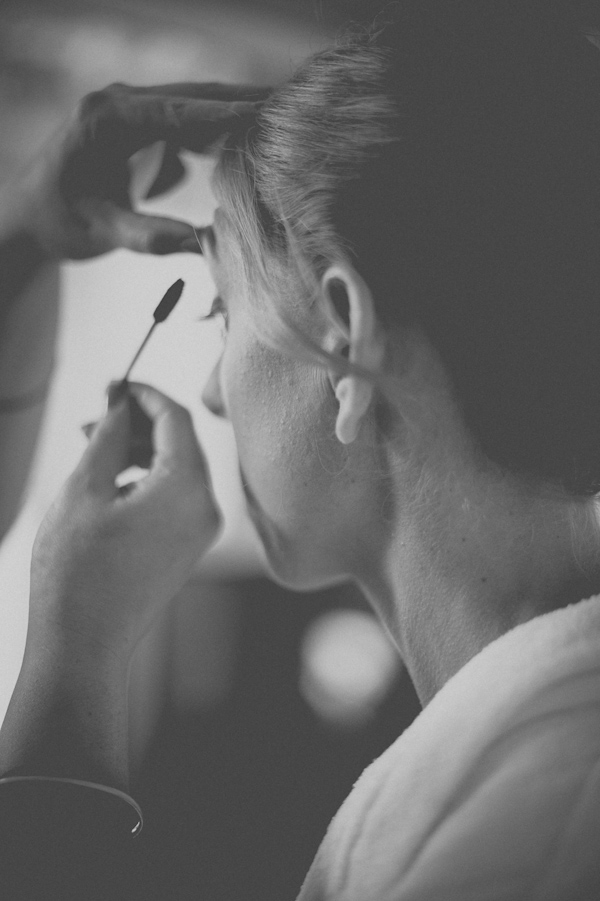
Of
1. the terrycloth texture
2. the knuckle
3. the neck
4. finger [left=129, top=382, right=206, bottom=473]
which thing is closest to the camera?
the terrycloth texture

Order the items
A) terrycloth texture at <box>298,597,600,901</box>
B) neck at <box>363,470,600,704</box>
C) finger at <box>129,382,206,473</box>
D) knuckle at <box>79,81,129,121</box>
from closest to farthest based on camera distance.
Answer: terrycloth texture at <box>298,597,600,901</box>, neck at <box>363,470,600,704</box>, finger at <box>129,382,206,473</box>, knuckle at <box>79,81,129,121</box>

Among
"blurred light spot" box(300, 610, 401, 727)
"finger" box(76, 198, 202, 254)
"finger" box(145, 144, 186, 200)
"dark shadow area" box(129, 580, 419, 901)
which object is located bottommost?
"dark shadow area" box(129, 580, 419, 901)

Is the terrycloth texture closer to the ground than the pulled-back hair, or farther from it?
closer to the ground

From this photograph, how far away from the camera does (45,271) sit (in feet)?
2.39

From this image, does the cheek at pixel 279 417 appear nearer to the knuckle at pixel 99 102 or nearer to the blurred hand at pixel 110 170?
the blurred hand at pixel 110 170

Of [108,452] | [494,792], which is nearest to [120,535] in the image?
[108,452]

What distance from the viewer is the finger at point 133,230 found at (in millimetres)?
653

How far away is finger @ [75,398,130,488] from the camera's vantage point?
1.97ft

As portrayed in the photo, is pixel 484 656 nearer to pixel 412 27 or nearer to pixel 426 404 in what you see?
pixel 426 404

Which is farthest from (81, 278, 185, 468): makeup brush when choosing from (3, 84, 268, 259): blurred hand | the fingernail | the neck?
the neck

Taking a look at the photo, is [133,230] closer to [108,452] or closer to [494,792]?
[108,452]

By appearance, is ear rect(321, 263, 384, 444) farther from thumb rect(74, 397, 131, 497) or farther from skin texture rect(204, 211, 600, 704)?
thumb rect(74, 397, 131, 497)

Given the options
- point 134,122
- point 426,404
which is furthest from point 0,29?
point 426,404

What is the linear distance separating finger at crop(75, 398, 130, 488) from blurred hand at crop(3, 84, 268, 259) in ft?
0.52
